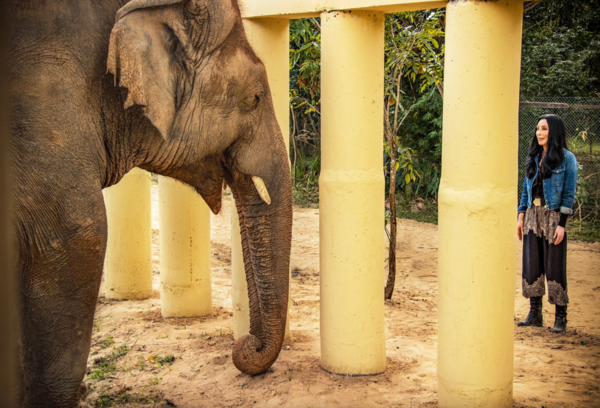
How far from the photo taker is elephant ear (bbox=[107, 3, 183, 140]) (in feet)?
8.99

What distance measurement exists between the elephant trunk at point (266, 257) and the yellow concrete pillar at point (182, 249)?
6.71ft

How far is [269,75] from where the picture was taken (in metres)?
4.58

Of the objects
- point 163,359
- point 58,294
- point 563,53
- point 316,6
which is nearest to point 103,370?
point 163,359

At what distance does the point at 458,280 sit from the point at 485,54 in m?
1.21

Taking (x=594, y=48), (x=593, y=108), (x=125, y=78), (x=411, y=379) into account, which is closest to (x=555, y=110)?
(x=593, y=108)

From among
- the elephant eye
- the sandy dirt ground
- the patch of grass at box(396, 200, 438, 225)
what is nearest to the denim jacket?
the sandy dirt ground

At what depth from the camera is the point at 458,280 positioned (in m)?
3.46

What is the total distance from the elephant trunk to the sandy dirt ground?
0.40m

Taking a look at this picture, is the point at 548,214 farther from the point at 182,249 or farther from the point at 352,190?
the point at 182,249

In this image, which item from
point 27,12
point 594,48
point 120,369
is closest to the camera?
point 27,12

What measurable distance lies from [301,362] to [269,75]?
81.3 inches

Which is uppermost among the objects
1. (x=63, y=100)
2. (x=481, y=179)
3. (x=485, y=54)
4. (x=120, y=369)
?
(x=485, y=54)

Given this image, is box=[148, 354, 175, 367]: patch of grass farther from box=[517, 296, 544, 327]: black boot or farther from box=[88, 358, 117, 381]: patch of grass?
box=[517, 296, 544, 327]: black boot

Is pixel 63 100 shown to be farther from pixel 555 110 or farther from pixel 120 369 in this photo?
pixel 555 110
